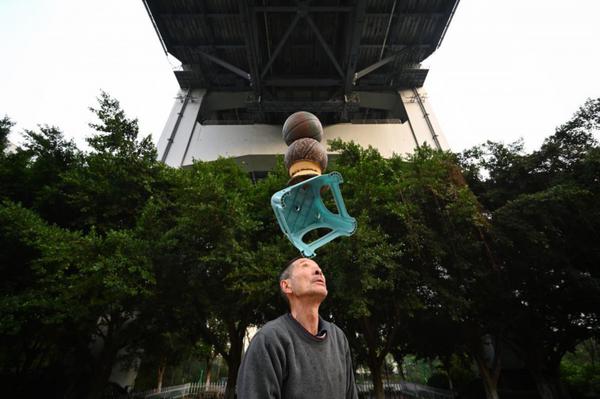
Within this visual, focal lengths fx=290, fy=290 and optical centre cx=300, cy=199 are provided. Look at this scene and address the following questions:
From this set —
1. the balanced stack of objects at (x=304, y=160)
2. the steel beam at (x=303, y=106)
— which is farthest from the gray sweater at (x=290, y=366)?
the steel beam at (x=303, y=106)

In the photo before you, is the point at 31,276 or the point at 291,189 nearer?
the point at 291,189

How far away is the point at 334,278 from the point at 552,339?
1086 cm

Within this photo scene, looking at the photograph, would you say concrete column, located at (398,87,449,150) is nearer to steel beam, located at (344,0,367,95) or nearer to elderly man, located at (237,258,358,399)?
steel beam, located at (344,0,367,95)

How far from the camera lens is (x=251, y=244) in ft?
30.7

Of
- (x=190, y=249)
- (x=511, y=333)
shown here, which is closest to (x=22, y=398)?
(x=190, y=249)

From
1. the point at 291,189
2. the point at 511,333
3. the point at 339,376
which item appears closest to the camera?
the point at 339,376

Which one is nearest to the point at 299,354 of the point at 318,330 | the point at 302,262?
the point at 318,330

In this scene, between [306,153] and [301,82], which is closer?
[306,153]

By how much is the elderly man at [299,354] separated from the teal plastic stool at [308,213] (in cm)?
21

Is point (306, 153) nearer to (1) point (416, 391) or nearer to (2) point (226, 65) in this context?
(2) point (226, 65)

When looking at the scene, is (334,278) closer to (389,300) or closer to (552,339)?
(389,300)

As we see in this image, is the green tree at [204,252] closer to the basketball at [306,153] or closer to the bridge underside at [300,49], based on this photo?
the basketball at [306,153]

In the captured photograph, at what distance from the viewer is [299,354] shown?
156 cm

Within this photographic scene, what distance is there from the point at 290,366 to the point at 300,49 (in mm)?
20901
